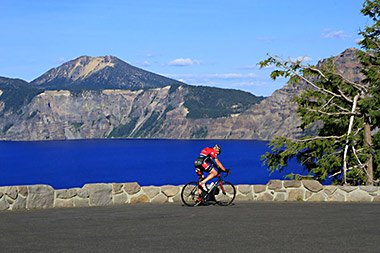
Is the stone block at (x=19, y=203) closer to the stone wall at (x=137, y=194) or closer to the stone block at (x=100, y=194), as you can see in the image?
the stone wall at (x=137, y=194)

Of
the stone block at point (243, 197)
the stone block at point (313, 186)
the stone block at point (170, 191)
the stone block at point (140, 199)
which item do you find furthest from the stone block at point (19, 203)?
the stone block at point (313, 186)

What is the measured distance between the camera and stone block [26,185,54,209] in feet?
52.1

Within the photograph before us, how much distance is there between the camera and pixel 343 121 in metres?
29.6

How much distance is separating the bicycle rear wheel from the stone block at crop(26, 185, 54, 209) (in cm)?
379

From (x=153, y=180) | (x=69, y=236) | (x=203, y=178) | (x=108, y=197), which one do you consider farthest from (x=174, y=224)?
(x=153, y=180)

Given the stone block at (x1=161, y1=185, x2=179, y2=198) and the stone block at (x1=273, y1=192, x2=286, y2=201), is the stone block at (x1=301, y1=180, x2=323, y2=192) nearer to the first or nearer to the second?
the stone block at (x1=273, y1=192, x2=286, y2=201)

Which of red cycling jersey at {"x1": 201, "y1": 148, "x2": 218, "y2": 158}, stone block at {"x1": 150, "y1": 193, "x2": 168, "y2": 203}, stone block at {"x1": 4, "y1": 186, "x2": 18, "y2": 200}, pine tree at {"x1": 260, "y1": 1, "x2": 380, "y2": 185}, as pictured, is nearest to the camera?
stone block at {"x1": 4, "y1": 186, "x2": 18, "y2": 200}

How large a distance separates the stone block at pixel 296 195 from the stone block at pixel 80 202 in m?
6.17

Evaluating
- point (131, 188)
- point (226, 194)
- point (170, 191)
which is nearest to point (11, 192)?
point (131, 188)

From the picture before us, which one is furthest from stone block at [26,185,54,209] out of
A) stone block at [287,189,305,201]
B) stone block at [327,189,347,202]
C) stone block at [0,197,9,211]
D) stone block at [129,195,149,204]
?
stone block at [327,189,347,202]

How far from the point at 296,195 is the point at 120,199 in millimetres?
A: 5436

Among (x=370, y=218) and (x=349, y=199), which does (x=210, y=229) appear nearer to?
(x=370, y=218)

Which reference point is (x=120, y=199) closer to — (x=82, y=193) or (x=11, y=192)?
(x=82, y=193)

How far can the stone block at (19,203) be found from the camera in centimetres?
1566
